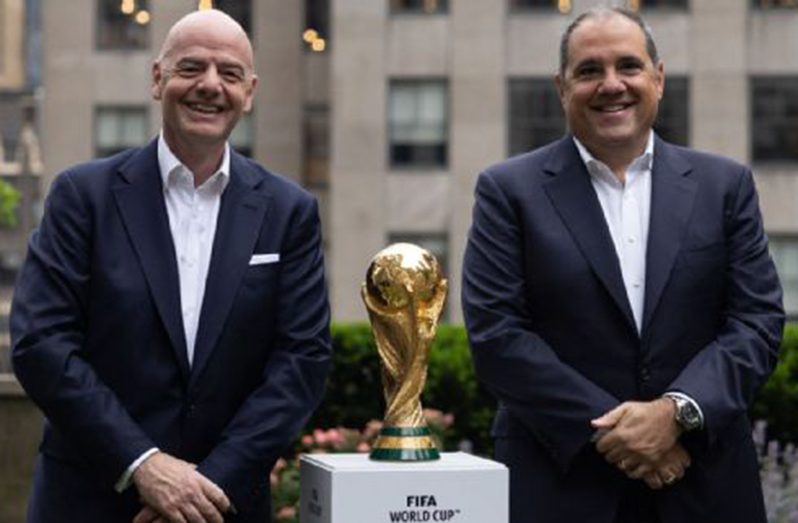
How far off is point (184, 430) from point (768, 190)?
36.6m

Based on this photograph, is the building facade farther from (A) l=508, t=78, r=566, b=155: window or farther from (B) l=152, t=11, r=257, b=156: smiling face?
(B) l=152, t=11, r=257, b=156: smiling face

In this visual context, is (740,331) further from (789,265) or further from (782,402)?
(789,265)

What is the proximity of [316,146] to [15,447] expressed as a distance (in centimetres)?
3376

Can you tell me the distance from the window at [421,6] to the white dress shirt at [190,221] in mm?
36126

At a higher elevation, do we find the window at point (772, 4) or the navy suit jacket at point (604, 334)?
the window at point (772, 4)

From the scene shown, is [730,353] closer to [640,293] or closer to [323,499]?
[640,293]

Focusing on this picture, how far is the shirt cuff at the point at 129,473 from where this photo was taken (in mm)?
5027

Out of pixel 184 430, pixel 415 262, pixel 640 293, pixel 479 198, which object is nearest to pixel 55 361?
pixel 184 430

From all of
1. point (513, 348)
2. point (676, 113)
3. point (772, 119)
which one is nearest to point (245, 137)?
point (676, 113)

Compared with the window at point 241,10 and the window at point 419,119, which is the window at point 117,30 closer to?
the window at point 241,10

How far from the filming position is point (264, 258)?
5355mm

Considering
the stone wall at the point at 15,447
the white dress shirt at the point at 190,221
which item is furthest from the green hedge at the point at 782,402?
the white dress shirt at the point at 190,221

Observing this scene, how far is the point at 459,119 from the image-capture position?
135ft

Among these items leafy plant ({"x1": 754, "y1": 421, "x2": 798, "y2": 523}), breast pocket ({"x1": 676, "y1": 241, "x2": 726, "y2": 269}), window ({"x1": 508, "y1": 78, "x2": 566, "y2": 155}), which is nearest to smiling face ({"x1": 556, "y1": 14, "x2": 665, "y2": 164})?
breast pocket ({"x1": 676, "y1": 241, "x2": 726, "y2": 269})
